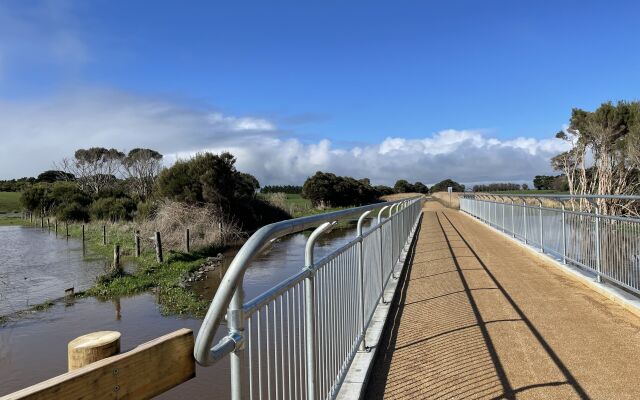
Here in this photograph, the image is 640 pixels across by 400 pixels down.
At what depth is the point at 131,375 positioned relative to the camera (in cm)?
139

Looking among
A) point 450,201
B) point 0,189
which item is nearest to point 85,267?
point 450,201

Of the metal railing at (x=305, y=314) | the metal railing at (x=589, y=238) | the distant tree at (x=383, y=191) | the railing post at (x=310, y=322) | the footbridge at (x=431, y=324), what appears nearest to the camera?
the metal railing at (x=305, y=314)

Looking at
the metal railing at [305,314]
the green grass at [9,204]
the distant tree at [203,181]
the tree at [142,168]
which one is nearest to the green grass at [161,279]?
the distant tree at [203,181]

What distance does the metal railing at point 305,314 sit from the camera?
1.81 m

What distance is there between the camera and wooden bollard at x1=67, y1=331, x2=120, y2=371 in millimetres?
1352

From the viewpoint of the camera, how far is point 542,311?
6.56 m

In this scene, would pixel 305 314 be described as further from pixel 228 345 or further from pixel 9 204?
pixel 9 204

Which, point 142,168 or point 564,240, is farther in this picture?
point 142,168

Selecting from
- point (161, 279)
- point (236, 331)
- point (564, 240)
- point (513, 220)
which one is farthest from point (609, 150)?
point (236, 331)

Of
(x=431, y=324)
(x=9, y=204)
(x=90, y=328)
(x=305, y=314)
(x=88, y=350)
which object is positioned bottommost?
(x=90, y=328)

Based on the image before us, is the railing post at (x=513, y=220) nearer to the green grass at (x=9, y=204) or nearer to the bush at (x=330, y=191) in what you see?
the bush at (x=330, y=191)

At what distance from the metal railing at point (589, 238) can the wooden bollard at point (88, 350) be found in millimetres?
6992

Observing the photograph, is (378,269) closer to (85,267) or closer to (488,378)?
(488,378)

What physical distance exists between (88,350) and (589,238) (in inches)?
338
